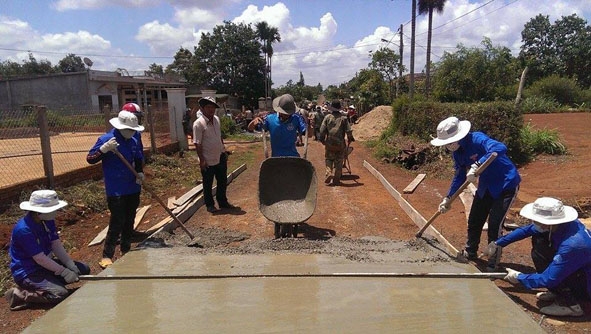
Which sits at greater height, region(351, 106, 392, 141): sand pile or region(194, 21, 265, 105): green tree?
region(194, 21, 265, 105): green tree

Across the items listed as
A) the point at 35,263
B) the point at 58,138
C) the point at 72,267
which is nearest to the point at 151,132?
the point at 58,138

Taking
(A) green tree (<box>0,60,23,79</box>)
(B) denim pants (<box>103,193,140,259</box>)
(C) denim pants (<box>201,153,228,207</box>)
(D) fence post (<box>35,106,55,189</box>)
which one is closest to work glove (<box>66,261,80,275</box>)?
(B) denim pants (<box>103,193,140,259</box>)

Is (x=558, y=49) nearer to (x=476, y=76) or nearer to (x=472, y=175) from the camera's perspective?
(x=476, y=76)

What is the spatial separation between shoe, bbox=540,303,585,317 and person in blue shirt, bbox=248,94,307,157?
3.38 meters

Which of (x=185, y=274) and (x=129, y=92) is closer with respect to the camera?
(x=185, y=274)

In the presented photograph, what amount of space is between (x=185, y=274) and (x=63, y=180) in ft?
15.3

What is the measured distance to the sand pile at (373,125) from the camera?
68.6ft

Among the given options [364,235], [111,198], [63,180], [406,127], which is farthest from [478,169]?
[406,127]

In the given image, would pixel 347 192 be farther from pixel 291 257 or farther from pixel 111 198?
pixel 111 198

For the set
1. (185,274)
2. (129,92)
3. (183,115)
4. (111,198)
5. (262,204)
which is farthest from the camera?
(129,92)

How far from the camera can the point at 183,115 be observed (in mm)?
14047

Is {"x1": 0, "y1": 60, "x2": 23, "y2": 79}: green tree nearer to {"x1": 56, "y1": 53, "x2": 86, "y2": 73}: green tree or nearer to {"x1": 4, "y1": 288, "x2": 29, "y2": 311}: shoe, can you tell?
{"x1": 56, "y1": 53, "x2": 86, "y2": 73}: green tree

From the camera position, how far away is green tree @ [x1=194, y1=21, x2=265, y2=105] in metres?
46.0

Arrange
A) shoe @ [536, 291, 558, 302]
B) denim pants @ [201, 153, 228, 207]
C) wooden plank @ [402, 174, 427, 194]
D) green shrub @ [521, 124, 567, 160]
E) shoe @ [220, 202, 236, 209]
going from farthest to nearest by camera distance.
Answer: green shrub @ [521, 124, 567, 160] < wooden plank @ [402, 174, 427, 194] < shoe @ [220, 202, 236, 209] < denim pants @ [201, 153, 228, 207] < shoe @ [536, 291, 558, 302]
